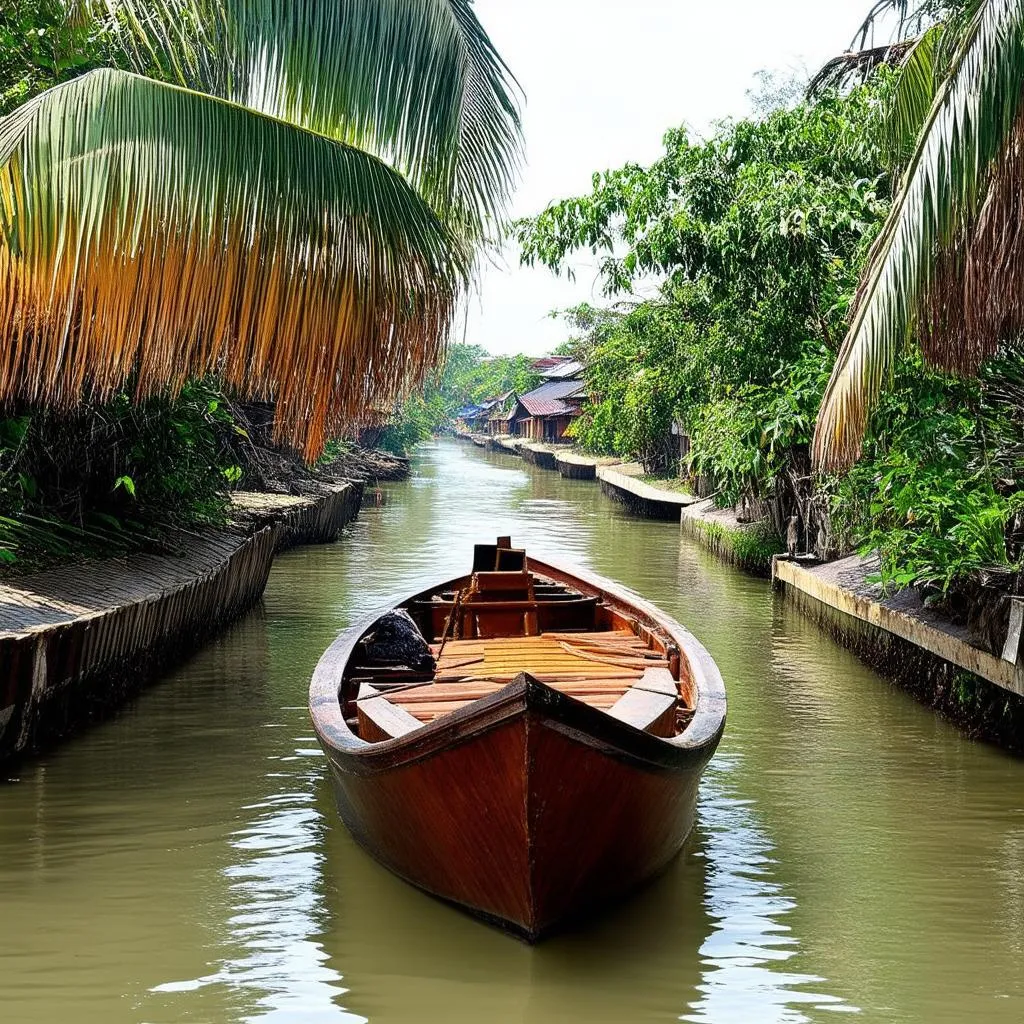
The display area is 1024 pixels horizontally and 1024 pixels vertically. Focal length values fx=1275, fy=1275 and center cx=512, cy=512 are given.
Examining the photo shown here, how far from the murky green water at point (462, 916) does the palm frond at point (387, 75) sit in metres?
3.70

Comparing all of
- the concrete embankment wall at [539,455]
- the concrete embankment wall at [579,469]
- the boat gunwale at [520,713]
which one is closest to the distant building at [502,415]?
the concrete embankment wall at [539,455]

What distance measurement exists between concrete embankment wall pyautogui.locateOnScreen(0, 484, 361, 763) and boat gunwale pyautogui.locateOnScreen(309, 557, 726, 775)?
1.98 m

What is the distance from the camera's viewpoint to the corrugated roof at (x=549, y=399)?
73.9 metres

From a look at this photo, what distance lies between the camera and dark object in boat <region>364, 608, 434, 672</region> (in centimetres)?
931

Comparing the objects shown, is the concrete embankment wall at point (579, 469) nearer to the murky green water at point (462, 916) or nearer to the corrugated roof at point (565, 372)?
the corrugated roof at point (565, 372)

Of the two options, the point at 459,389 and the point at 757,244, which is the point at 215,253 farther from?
the point at 459,389

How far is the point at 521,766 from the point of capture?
561 centimetres

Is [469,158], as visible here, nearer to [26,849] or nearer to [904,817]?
[26,849]

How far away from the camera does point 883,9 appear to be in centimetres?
1215

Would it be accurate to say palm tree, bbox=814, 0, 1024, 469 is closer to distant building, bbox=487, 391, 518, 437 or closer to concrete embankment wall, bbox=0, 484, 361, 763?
concrete embankment wall, bbox=0, 484, 361, 763

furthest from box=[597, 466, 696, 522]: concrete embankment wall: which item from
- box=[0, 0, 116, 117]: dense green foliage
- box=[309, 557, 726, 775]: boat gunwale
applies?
box=[309, 557, 726, 775]: boat gunwale

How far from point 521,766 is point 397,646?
→ 3.91m

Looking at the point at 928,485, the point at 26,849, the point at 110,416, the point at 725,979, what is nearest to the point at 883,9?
the point at 928,485

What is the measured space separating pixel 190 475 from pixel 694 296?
27.3 feet
